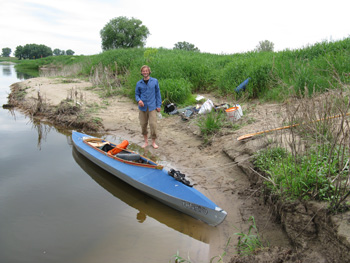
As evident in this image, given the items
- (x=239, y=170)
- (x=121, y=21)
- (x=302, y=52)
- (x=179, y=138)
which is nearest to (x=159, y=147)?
(x=179, y=138)

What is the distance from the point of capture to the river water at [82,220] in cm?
363

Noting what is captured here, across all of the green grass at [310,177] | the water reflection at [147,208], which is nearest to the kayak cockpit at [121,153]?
the water reflection at [147,208]

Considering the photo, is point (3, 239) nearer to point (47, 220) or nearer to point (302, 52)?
point (47, 220)

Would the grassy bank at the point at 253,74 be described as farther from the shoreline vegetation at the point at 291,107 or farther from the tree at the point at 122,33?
the tree at the point at 122,33

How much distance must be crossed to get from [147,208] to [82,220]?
106 cm

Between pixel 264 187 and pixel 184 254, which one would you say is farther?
pixel 264 187

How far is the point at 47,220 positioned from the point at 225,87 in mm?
7348

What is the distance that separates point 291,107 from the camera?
3.68 metres

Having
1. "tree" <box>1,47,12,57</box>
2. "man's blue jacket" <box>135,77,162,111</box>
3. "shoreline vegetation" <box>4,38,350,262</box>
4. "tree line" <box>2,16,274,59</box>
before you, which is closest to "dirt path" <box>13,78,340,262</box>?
"shoreline vegetation" <box>4,38,350,262</box>

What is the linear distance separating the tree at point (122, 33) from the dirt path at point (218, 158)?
3457cm

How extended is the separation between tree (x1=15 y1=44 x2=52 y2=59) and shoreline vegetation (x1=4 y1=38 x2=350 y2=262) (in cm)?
7091

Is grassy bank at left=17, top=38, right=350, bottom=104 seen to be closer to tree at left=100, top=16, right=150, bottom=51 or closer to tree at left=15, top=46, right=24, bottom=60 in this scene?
tree at left=100, top=16, right=150, bottom=51

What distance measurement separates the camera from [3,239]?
3975 millimetres

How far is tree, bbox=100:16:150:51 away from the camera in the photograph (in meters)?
41.7
